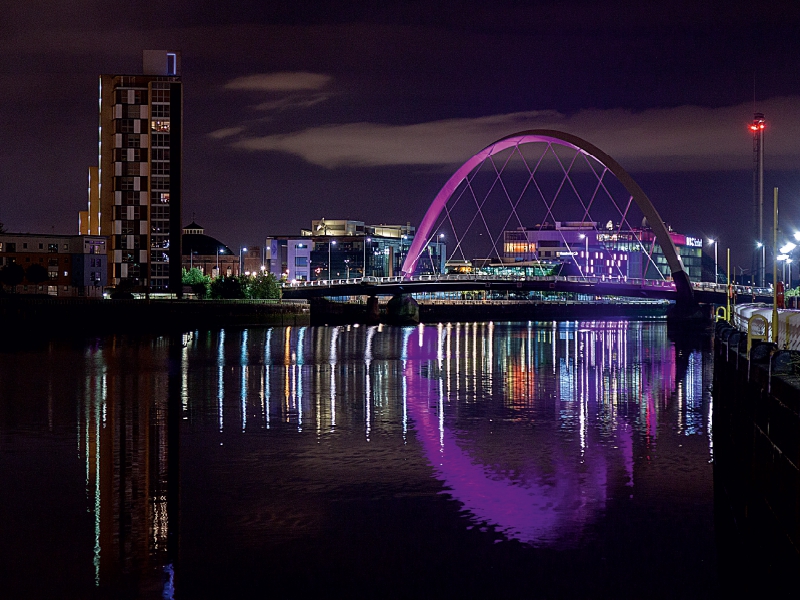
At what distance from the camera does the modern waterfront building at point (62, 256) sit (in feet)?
354

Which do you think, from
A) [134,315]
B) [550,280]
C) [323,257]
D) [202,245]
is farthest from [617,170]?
[202,245]

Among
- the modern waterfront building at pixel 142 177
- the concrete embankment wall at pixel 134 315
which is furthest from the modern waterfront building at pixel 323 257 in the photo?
the concrete embankment wall at pixel 134 315

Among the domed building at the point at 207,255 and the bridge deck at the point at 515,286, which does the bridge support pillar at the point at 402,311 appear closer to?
the bridge deck at the point at 515,286

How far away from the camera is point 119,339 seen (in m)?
70.9

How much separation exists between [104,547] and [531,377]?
31761 millimetres

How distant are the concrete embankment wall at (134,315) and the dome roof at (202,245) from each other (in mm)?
76996

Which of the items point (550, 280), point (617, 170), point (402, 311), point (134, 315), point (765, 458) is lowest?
point (765, 458)

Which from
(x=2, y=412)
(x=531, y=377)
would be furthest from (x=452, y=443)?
(x=531, y=377)

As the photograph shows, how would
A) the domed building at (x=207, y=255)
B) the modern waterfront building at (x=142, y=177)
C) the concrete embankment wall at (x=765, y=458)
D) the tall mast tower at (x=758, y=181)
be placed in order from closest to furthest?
the concrete embankment wall at (x=765, y=458) → the tall mast tower at (x=758, y=181) → the modern waterfront building at (x=142, y=177) → the domed building at (x=207, y=255)

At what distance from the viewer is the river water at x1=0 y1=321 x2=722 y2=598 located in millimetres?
15461

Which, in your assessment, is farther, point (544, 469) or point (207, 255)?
point (207, 255)

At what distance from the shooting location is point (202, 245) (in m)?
186

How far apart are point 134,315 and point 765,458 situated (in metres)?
72.5

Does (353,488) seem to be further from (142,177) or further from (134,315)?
(142,177)
